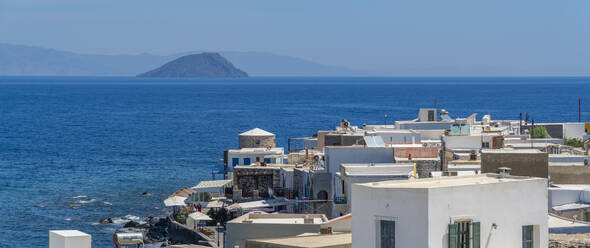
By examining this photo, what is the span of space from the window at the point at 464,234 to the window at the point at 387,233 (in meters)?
0.78

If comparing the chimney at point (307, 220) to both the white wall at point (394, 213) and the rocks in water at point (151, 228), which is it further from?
the rocks in water at point (151, 228)

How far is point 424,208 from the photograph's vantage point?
43.6 feet

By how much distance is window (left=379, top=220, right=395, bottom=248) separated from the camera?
13.8 m

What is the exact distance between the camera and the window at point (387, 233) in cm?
1377

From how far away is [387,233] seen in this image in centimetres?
1384

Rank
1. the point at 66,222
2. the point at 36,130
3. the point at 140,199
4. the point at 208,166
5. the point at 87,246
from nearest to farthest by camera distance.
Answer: the point at 87,246
the point at 66,222
the point at 140,199
the point at 208,166
the point at 36,130

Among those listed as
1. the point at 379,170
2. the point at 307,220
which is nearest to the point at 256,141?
the point at 379,170

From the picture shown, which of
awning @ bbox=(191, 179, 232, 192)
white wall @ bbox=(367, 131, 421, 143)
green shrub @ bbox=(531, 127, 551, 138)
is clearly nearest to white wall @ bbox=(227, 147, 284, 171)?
awning @ bbox=(191, 179, 232, 192)

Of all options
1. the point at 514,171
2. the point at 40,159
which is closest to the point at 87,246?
the point at 514,171

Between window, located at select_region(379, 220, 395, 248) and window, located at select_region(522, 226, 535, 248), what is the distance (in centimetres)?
215

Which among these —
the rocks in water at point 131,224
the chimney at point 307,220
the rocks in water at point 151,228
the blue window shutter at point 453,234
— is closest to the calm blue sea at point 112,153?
the rocks in water at point 131,224

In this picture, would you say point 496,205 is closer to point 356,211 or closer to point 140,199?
point 356,211

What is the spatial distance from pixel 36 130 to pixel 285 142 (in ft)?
164

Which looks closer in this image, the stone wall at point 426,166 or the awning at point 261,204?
the stone wall at point 426,166
